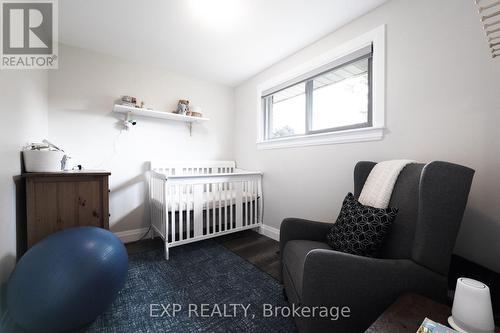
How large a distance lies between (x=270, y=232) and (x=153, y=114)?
6.97 ft

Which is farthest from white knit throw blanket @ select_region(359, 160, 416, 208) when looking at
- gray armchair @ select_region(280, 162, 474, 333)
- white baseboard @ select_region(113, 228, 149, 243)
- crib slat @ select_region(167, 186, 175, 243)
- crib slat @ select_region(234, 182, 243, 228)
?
white baseboard @ select_region(113, 228, 149, 243)

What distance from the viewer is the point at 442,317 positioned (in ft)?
2.36

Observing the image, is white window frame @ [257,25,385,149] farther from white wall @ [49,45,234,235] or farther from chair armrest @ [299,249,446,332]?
white wall @ [49,45,234,235]

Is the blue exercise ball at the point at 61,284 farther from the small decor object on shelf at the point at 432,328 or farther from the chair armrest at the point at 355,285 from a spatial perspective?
the small decor object on shelf at the point at 432,328

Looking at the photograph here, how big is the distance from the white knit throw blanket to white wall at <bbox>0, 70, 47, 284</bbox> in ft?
7.17

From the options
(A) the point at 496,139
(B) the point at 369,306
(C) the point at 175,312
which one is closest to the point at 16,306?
(C) the point at 175,312

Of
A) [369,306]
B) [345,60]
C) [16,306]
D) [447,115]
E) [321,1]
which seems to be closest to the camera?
[369,306]

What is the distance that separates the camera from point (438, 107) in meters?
1.33

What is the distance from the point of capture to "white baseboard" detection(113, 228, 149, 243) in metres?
2.44

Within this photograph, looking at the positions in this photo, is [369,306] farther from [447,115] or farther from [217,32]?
[217,32]

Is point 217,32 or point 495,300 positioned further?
point 217,32

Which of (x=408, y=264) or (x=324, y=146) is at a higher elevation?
(x=324, y=146)

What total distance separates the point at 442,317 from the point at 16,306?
184cm

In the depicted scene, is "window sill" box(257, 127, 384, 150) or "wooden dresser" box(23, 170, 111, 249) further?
"window sill" box(257, 127, 384, 150)
